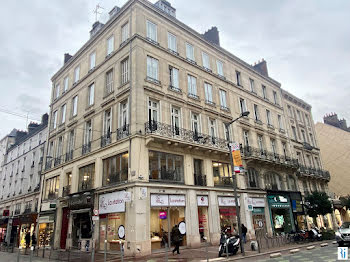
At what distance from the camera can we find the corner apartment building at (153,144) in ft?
51.8

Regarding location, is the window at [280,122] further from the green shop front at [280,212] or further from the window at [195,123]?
the window at [195,123]

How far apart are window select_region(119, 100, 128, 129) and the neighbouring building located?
3076 centimetres

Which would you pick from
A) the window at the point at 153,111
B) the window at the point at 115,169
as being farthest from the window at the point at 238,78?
the window at the point at 115,169

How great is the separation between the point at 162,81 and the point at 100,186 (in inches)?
332

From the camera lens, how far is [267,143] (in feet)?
87.8

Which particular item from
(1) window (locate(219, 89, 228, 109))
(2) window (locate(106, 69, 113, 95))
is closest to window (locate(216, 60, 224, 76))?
(1) window (locate(219, 89, 228, 109))

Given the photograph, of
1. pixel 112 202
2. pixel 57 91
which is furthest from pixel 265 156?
pixel 57 91

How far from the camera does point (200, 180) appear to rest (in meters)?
18.6

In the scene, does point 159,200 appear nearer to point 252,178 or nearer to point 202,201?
point 202,201

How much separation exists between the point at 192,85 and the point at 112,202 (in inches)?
429

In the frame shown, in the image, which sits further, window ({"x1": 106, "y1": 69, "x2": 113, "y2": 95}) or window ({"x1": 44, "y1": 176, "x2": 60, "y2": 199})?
window ({"x1": 44, "y1": 176, "x2": 60, "y2": 199})

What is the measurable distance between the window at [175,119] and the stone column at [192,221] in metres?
4.21

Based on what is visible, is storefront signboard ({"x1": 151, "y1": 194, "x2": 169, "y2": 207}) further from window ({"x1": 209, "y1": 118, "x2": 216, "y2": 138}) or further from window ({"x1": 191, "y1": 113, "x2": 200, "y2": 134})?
window ({"x1": 209, "y1": 118, "x2": 216, "y2": 138})

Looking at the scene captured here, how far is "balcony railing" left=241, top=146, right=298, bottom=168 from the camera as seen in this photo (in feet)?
76.4
